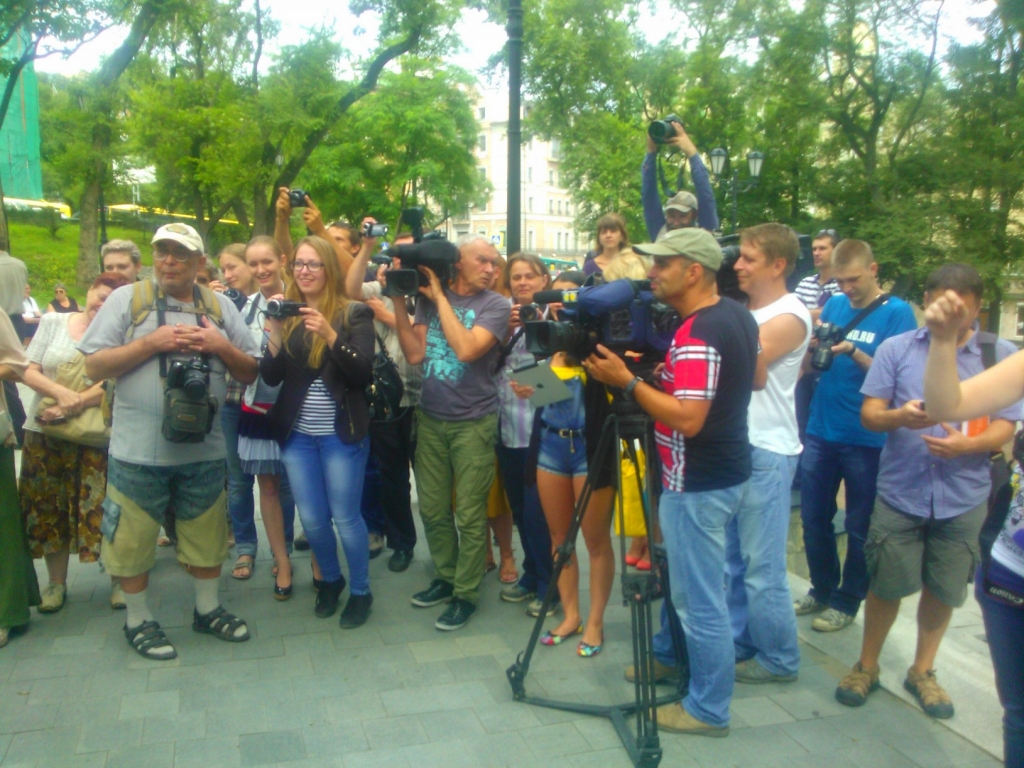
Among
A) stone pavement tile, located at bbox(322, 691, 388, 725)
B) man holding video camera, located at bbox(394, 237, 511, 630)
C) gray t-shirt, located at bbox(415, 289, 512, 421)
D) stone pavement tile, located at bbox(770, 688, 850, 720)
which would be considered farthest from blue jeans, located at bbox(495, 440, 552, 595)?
stone pavement tile, located at bbox(770, 688, 850, 720)

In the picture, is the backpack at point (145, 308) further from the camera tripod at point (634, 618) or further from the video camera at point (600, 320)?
the camera tripod at point (634, 618)

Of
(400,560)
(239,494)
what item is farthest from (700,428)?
(239,494)

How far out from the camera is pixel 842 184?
27594mm

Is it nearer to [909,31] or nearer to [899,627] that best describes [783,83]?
[909,31]

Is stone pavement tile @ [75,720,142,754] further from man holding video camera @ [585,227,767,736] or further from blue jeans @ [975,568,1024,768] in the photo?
blue jeans @ [975,568,1024,768]

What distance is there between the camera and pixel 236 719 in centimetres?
331

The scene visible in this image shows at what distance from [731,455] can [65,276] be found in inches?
1185

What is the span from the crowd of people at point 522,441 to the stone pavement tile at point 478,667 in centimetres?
34

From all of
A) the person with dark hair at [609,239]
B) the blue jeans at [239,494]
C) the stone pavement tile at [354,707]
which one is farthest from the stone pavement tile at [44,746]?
the person with dark hair at [609,239]

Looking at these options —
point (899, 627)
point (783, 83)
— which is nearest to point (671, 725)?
point (899, 627)

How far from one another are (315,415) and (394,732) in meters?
1.57

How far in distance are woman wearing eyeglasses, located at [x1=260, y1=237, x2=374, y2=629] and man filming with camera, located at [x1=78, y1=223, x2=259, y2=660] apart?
209 mm

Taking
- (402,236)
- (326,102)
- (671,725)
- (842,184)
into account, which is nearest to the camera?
(671,725)

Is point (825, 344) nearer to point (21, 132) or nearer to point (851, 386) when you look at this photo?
point (851, 386)
